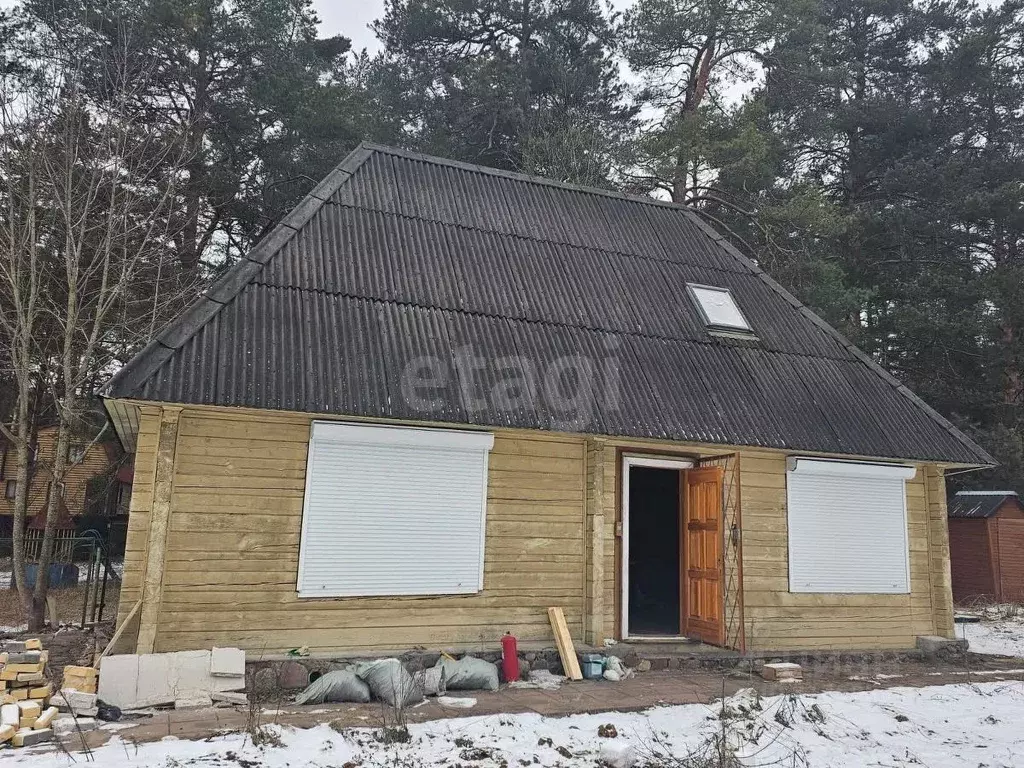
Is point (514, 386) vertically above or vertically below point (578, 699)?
above

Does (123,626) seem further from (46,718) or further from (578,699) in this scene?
(578,699)

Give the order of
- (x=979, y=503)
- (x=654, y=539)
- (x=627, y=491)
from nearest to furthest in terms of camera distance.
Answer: (x=627, y=491), (x=654, y=539), (x=979, y=503)

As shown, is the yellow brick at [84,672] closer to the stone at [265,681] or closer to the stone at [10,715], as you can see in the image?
the stone at [10,715]

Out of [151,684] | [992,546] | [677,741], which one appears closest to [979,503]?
[992,546]

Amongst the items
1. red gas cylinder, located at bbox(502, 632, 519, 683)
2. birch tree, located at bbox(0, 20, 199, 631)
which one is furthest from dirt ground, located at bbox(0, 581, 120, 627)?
red gas cylinder, located at bbox(502, 632, 519, 683)

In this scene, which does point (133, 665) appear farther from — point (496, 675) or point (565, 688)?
point (565, 688)

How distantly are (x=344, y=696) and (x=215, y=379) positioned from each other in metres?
3.11

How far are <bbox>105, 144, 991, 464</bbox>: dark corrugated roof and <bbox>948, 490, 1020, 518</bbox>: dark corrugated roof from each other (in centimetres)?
839

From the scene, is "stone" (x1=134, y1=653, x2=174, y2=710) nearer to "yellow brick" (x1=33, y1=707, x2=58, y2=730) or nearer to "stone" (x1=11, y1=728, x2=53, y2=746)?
"yellow brick" (x1=33, y1=707, x2=58, y2=730)

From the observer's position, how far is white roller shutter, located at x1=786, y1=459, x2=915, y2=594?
9656mm

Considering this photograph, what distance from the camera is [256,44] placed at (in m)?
20.4

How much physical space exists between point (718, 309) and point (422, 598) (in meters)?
6.17

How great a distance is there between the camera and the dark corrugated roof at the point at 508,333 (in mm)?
7699

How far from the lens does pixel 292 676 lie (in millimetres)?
7082
